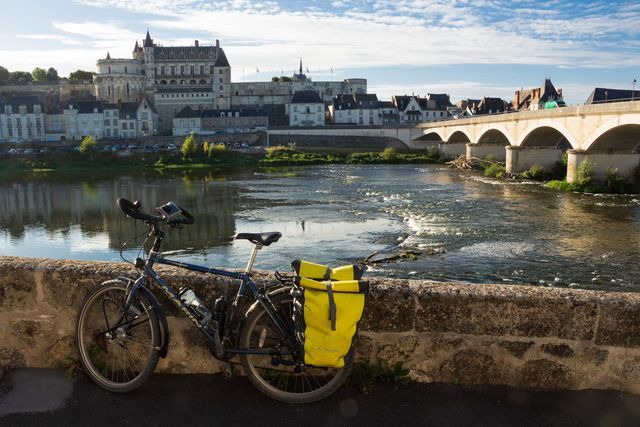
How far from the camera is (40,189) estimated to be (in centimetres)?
3703

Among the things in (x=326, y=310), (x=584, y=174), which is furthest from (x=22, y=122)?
(x=326, y=310)

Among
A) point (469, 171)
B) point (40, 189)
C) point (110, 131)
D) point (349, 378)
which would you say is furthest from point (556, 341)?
point (110, 131)

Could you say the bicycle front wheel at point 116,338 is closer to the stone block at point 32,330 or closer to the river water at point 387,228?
the stone block at point 32,330

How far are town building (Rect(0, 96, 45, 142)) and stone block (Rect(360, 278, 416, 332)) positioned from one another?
304 ft

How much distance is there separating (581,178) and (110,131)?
72.5m

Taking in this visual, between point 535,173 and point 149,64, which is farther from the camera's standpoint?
point 149,64

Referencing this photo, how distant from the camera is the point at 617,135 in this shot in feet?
95.8

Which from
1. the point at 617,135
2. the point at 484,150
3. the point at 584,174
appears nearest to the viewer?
the point at 617,135

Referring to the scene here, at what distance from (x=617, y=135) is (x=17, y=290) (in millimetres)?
30372

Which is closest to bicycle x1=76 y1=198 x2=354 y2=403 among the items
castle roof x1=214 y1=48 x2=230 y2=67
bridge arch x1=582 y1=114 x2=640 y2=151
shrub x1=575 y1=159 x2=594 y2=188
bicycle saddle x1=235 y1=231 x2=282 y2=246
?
bicycle saddle x1=235 y1=231 x2=282 y2=246

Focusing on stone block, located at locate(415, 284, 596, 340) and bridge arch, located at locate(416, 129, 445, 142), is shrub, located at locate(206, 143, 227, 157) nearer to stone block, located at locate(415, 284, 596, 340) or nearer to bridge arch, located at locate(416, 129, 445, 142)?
bridge arch, located at locate(416, 129, 445, 142)

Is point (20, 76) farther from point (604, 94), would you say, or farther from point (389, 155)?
point (604, 94)

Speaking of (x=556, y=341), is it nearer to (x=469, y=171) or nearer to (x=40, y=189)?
(x=40, y=189)

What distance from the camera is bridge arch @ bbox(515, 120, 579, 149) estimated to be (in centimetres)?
3403
